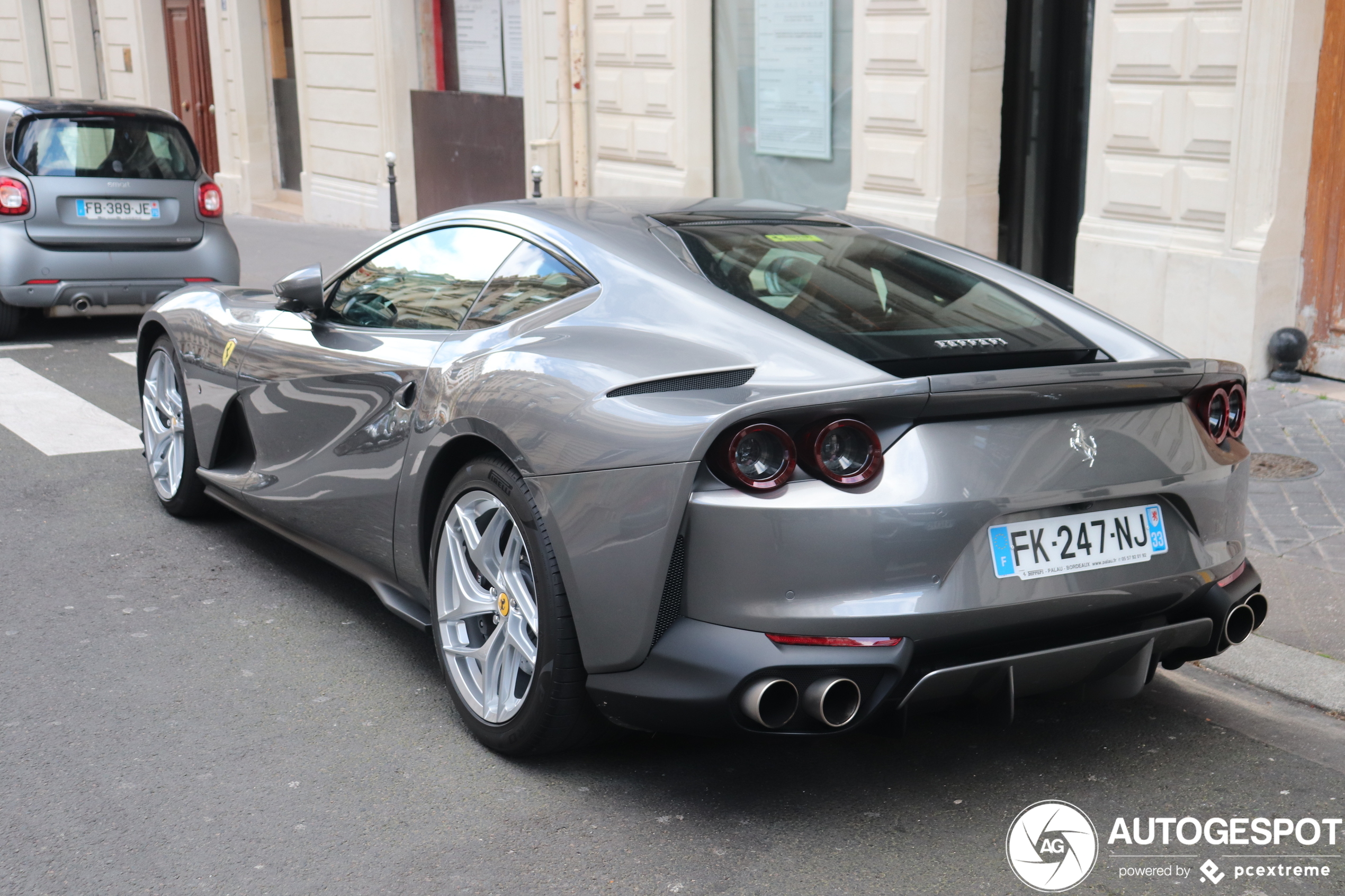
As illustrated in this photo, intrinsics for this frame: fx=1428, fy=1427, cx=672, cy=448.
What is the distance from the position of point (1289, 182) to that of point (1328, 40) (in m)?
0.76

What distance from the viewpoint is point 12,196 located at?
31.6 ft

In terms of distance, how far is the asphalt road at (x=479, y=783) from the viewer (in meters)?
2.96

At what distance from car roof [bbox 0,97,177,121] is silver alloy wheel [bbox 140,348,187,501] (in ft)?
15.7

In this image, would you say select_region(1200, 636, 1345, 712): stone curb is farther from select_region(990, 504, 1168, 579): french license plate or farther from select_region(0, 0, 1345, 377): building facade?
select_region(0, 0, 1345, 377): building facade

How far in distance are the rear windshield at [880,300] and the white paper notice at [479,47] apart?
1227 centimetres

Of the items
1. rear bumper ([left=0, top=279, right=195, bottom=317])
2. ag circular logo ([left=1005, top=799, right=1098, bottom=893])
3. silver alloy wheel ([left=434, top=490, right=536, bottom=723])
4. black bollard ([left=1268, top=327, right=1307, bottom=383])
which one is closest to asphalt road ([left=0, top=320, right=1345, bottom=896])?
ag circular logo ([left=1005, top=799, right=1098, bottom=893])

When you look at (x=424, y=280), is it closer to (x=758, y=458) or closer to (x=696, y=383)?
(x=696, y=383)

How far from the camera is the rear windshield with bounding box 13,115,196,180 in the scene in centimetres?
978

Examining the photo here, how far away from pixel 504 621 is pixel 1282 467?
4.12 meters

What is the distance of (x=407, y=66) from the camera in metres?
16.7

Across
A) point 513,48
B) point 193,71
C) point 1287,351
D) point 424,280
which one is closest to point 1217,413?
point 424,280

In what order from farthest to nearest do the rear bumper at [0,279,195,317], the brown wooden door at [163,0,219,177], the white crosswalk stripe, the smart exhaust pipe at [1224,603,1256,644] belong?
the brown wooden door at [163,0,219,177] < the rear bumper at [0,279,195,317] < the white crosswalk stripe < the smart exhaust pipe at [1224,603,1256,644]

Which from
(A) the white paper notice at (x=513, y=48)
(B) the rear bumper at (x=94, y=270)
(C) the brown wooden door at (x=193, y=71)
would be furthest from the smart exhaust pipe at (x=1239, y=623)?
(C) the brown wooden door at (x=193, y=71)

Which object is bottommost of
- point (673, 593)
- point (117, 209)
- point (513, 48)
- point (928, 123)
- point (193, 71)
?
point (673, 593)
